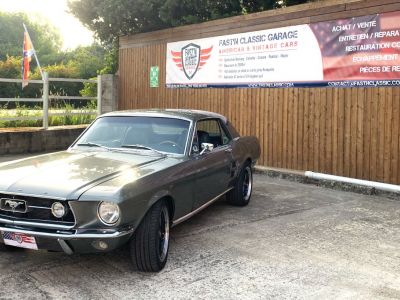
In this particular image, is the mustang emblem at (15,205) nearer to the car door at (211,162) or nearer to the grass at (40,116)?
the car door at (211,162)

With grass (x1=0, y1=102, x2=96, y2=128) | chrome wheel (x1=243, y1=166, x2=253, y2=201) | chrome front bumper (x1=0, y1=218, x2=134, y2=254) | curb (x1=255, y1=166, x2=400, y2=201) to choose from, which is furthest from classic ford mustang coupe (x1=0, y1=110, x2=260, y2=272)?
grass (x1=0, y1=102, x2=96, y2=128)

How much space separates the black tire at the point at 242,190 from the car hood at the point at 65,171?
6.77 feet

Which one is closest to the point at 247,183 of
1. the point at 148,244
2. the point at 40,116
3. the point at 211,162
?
the point at 211,162

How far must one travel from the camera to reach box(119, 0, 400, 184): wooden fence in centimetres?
812

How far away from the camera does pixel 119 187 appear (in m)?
3.94

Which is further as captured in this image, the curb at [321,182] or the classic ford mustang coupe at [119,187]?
the curb at [321,182]

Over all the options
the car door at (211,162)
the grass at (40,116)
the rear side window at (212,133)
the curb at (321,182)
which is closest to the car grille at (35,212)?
the car door at (211,162)

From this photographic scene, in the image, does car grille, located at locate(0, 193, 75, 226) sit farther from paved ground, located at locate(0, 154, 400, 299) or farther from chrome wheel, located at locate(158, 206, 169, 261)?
chrome wheel, located at locate(158, 206, 169, 261)

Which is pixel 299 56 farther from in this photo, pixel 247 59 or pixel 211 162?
pixel 211 162

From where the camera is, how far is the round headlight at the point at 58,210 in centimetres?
391

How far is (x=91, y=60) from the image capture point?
49.8 m

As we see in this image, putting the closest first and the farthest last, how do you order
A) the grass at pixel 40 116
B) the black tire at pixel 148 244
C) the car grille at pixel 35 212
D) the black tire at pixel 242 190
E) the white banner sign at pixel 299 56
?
the car grille at pixel 35 212 < the black tire at pixel 148 244 < the black tire at pixel 242 190 < the white banner sign at pixel 299 56 < the grass at pixel 40 116

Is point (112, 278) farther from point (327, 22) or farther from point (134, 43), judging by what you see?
point (134, 43)

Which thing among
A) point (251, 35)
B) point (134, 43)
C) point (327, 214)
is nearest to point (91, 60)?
point (134, 43)
